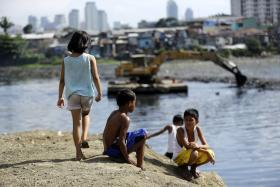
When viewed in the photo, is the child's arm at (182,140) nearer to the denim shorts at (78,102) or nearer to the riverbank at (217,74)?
the denim shorts at (78,102)

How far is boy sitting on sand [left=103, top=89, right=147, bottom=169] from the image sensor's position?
8.28 metres

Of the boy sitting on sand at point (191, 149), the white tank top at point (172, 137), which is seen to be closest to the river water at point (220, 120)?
the white tank top at point (172, 137)

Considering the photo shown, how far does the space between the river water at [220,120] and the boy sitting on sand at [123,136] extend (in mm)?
3389

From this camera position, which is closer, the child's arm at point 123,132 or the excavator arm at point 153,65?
the child's arm at point 123,132

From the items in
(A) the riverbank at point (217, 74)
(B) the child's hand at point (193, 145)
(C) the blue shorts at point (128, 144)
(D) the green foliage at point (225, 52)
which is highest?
(C) the blue shorts at point (128, 144)

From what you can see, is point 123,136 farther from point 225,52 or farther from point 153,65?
point 225,52

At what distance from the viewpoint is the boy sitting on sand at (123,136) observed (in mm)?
8281

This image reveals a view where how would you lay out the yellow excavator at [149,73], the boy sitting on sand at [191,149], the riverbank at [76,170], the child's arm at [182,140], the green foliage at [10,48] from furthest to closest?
the green foliage at [10,48]
the yellow excavator at [149,73]
the child's arm at [182,140]
the boy sitting on sand at [191,149]
the riverbank at [76,170]

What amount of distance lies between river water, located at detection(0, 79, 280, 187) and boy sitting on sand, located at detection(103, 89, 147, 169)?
3.39 meters

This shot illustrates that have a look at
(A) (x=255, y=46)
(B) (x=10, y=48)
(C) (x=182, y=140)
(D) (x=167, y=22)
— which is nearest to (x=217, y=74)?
(A) (x=255, y=46)

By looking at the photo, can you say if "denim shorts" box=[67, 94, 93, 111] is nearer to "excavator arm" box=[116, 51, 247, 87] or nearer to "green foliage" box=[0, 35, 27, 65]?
"excavator arm" box=[116, 51, 247, 87]

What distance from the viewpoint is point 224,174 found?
12367 mm

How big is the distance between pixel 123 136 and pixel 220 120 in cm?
1943

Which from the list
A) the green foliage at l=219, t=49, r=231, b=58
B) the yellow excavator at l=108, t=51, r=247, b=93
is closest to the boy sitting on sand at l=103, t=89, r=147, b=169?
the yellow excavator at l=108, t=51, r=247, b=93
